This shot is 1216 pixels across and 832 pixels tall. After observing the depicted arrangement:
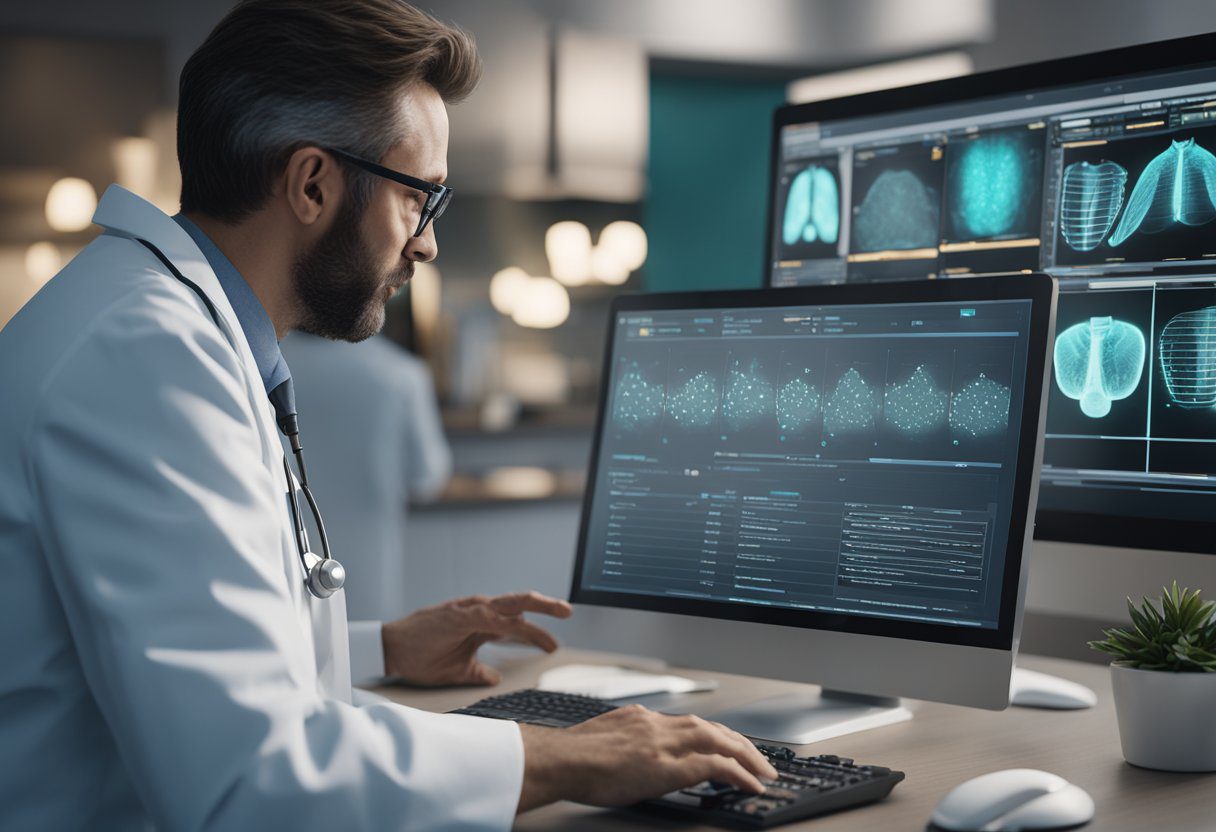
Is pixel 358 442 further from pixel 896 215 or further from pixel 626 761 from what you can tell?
pixel 626 761

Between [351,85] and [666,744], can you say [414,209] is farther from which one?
[666,744]

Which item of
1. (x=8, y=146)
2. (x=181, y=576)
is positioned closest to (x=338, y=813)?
(x=181, y=576)

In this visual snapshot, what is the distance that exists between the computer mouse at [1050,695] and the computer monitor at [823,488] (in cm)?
18

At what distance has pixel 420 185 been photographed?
4.11 feet

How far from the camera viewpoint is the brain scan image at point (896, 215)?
58.9 inches

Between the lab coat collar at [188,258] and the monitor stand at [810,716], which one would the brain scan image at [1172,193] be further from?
the lab coat collar at [188,258]

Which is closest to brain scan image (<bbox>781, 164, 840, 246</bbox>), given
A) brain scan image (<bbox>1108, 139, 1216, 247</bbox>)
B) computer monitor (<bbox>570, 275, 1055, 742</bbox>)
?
computer monitor (<bbox>570, 275, 1055, 742</bbox>)

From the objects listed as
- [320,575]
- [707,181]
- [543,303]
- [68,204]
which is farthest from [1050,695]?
[707,181]

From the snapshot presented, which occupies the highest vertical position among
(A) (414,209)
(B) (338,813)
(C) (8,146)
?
(C) (8,146)

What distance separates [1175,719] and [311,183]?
91 cm

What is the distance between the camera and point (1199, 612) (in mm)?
1151

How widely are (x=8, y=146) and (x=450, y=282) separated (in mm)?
2268

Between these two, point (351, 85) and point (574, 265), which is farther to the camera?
point (574, 265)

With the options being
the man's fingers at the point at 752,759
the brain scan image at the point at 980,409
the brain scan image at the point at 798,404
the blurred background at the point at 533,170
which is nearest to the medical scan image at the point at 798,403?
the brain scan image at the point at 798,404
